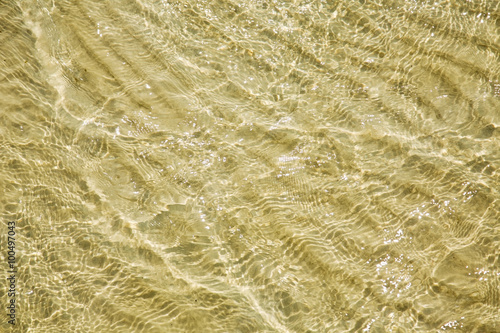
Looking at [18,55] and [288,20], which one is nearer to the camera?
[18,55]

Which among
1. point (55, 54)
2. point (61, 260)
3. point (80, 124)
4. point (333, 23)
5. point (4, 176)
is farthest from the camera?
point (333, 23)

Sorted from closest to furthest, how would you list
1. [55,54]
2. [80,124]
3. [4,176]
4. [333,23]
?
[4,176] → [80,124] → [55,54] → [333,23]

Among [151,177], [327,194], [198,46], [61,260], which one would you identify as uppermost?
[198,46]

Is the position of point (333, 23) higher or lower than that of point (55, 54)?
higher

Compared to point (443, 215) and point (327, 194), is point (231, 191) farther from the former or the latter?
point (443, 215)

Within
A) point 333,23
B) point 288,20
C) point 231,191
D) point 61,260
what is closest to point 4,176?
point 61,260

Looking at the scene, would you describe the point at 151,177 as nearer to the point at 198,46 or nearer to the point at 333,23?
the point at 198,46
